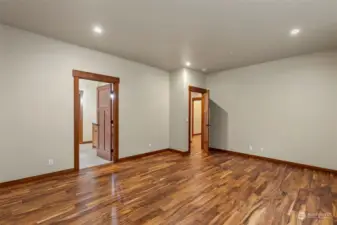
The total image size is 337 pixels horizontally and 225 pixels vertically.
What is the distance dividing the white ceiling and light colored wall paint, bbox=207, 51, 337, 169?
0.56 m

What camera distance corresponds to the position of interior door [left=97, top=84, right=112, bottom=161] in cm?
463

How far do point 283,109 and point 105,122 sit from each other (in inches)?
189

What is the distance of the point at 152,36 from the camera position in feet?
10.8

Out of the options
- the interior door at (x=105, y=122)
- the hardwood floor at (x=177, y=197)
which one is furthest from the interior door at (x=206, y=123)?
the interior door at (x=105, y=122)

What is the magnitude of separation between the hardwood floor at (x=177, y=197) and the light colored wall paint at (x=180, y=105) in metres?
1.57

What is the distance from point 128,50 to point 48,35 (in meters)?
1.55

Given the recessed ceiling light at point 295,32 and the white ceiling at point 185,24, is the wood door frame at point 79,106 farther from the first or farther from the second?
the recessed ceiling light at point 295,32

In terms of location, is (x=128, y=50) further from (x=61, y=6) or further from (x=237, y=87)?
(x=237, y=87)

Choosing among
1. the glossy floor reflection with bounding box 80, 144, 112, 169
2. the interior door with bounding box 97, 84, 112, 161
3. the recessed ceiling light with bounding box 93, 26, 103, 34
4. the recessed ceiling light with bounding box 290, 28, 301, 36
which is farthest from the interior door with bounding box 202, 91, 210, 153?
the recessed ceiling light with bounding box 93, 26, 103, 34

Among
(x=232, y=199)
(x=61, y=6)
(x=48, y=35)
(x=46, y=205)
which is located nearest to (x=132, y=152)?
(x=46, y=205)

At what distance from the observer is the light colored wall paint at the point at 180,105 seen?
549cm

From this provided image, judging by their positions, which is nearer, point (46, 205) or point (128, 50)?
point (46, 205)

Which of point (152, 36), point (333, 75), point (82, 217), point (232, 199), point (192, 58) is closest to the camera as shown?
point (82, 217)

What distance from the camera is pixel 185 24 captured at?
285 centimetres
